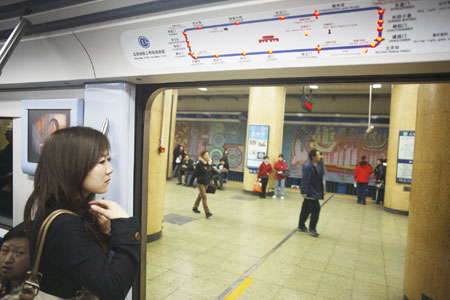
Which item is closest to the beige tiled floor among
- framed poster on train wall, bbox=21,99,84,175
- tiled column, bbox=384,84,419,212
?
tiled column, bbox=384,84,419,212

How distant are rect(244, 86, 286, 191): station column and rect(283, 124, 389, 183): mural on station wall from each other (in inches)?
199

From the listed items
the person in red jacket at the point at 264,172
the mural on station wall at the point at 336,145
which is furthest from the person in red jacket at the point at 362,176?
the mural on station wall at the point at 336,145

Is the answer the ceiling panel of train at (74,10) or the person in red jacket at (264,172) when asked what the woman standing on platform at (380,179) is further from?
the ceiling panel of train at (74,10)

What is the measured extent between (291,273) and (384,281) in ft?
4.03

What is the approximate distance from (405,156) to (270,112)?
431cm

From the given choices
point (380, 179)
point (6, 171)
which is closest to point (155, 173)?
point (6, 171)

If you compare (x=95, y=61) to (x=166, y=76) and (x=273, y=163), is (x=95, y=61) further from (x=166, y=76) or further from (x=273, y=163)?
(x=273, y=163)

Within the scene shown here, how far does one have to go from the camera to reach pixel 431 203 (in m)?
2.90

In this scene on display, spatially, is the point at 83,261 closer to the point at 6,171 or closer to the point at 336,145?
the point at 6,171

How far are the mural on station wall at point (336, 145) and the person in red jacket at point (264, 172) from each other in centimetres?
573

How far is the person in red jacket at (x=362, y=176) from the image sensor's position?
9547 mm

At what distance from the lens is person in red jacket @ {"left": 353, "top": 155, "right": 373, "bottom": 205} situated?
31.3ft

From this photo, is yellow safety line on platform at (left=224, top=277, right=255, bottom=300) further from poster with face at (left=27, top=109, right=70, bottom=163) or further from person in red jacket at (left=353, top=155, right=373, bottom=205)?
person in red jacket at (left=353, top=155, right=373, bottom=205)

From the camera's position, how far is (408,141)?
326 inches
